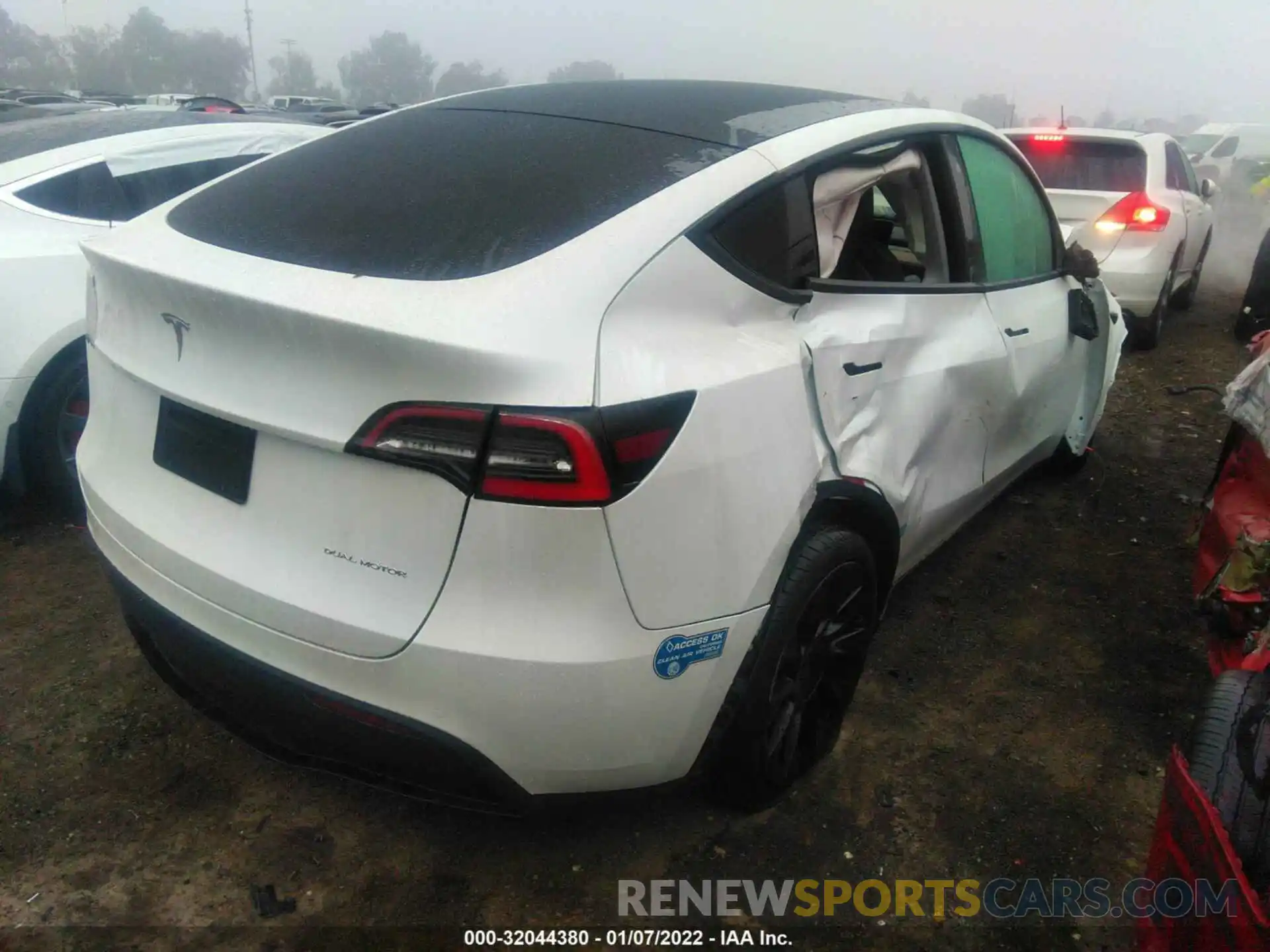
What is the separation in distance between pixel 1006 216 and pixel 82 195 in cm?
344

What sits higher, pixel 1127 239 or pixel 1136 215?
pixel 1136 215

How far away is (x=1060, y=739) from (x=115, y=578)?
246 cm

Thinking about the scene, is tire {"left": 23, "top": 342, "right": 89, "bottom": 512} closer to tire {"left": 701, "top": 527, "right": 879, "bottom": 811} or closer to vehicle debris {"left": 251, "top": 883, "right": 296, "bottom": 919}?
vehicle debris {"left": 251, "top": 883, "right": 296, "bottom": 919}

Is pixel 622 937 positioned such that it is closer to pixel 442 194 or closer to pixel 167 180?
pixel 442 194

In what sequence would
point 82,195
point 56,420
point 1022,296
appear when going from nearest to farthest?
1. point 1022,296
2. point 56,420
3. point 82,195

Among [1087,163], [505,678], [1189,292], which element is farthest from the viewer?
[1189,292]

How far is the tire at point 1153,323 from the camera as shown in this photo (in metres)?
6.75

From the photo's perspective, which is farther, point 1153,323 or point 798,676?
point 1153,323

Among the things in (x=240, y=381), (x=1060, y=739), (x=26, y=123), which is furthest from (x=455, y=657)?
(x=26, y=123)

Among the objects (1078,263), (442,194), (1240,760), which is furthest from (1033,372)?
(442,194)

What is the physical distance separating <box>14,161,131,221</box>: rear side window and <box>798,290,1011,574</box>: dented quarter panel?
305cm

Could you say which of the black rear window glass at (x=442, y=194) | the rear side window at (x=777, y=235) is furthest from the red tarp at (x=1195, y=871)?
the black rear window glass at (x=442, y=194)

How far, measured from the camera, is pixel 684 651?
1867 mm

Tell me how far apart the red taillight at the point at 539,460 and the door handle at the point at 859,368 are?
0.84 m
